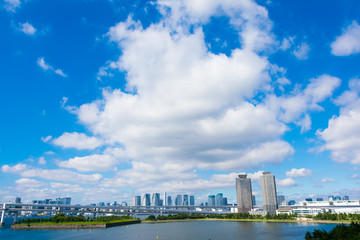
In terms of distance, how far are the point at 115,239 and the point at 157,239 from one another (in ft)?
67.3

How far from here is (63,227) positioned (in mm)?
199500

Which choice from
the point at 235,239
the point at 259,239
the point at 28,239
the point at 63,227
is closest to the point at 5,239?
the point at 28,239

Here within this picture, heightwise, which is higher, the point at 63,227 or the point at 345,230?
the point at 345,230

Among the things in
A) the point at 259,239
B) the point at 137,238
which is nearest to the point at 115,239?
the point at 137,238

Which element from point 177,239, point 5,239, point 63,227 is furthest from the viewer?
point 63,227

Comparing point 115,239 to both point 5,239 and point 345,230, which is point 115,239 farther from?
point 345,230

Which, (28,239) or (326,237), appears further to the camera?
(28,239)

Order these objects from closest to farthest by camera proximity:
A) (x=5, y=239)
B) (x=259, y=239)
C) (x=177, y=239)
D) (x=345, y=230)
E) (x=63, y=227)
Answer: (x=345, y=230) < (x=259, y=239) < (x=177, y=239) < (x=5, y=239) < (x=63, y=227)

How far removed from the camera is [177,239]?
119m

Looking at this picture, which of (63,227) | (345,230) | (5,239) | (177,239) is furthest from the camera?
(63,227)

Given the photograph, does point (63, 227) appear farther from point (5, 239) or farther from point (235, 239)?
point (235, 239)

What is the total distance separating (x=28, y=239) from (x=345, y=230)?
143m

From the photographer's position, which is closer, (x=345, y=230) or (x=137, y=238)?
(x=345, y=230)

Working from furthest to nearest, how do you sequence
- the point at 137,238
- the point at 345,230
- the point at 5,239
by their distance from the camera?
the point at 5,239 < the point at 137,238 < the point at 345,230
